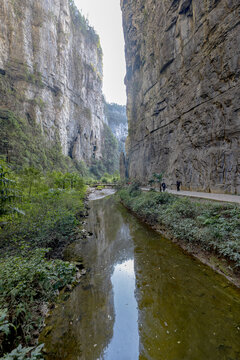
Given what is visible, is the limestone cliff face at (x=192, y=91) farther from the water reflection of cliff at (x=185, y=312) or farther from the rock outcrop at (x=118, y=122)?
the rock outcrop at (x=118, y=122)

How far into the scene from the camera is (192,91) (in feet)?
40.6

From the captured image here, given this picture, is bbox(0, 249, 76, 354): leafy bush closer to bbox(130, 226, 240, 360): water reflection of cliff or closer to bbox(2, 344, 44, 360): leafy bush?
bbox(2, 344, 44, 360): leafy bush

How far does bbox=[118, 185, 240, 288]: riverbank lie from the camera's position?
4.34 meters

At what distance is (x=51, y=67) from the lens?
124 feet

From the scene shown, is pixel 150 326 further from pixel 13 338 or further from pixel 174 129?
pixel 174 129

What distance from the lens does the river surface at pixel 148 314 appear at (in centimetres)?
264

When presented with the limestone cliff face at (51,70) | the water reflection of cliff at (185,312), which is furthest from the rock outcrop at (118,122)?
the water reflection of cliff at (185,312)

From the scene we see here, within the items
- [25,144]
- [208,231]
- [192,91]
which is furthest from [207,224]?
[25,144]

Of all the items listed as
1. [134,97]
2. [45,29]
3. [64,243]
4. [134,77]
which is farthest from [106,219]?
[45,29]

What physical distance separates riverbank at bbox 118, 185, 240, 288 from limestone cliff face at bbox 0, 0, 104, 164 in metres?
33.5

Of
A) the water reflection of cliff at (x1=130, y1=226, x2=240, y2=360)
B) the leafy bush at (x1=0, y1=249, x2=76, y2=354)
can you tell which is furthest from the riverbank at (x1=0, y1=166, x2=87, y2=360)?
the water reflection of cliff at (x1=130, y1=226, x2=240, y2=360)

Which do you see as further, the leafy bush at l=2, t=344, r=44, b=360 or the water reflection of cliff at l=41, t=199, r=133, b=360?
the water reflection of cliff at l=41, t=199, r=133, b=360

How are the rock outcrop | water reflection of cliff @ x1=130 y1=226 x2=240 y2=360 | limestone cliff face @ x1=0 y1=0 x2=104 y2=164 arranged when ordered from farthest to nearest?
the rock outcrop, limestone cliff face @ x1=0 y1=0 x2=104 y2=164, water reflection of cliff @ x1=130 y1=226 x2=240 y2=360

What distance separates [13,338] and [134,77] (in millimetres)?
33053
